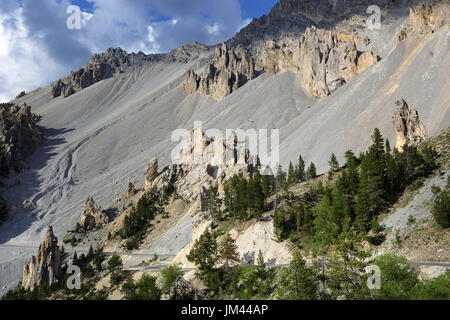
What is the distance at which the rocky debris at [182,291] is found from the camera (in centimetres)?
2303

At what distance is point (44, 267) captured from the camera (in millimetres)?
53688

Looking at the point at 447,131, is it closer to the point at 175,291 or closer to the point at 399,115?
the point at 399,115

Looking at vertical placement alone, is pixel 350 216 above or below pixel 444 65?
below

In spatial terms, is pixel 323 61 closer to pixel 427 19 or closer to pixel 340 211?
pixel 427 19

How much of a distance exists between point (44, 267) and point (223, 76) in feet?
408

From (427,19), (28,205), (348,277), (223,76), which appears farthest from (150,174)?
(427,19)

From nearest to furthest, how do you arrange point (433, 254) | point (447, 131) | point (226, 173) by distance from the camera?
point (433, 254), point (447, 131), point (226, 173)

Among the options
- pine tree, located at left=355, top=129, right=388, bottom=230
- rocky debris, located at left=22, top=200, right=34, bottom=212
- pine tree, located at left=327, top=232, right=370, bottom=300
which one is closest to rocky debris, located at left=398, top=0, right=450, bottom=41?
pine tree, located at left=355, top=129, right=388, bottom=230

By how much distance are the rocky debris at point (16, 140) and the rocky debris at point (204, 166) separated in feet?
211

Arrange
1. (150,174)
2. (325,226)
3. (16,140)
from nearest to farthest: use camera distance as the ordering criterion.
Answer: (325,226) < (150,174) < (16,140)

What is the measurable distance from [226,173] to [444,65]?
58988mm

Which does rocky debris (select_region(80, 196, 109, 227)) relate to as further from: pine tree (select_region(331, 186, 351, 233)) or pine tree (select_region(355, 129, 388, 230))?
pine tree (select_region(355, 129, 388, 230))

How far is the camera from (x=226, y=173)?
68125 mm
